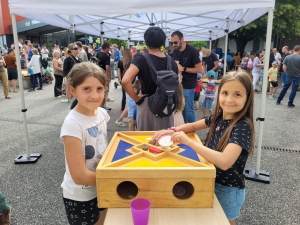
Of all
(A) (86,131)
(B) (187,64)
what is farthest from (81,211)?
(B) (187,64)

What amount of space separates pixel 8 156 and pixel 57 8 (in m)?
2.33

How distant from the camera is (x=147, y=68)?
8.10 ft

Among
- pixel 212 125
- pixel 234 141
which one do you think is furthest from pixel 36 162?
pixel 234 141

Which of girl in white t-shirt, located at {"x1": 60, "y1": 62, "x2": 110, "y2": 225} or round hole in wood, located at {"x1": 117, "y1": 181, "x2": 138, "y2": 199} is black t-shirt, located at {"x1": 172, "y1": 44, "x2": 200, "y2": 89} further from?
round hole in wood, located at {"x1": 117, "y1": 181, "x2": 138, "y2": 199}

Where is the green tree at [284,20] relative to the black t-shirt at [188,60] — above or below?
above

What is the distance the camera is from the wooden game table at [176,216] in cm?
104

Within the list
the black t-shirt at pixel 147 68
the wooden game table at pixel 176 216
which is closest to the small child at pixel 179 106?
the black t-shirt at pixel 147 68

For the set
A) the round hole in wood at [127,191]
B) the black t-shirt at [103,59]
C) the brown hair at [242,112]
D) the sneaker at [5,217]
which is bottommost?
the sneaker at [5,217]

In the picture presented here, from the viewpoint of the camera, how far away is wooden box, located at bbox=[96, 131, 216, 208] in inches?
42.6

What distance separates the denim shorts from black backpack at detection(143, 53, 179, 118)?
1037 mm

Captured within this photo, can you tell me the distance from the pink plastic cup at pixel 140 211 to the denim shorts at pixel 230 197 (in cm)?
58

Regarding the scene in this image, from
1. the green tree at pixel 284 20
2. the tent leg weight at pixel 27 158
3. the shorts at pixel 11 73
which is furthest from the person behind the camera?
the green tree at pixel 284 20

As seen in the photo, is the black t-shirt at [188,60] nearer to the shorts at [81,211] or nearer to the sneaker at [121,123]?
the sneaker at [121,123]

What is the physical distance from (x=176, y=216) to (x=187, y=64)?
3.13 metres
